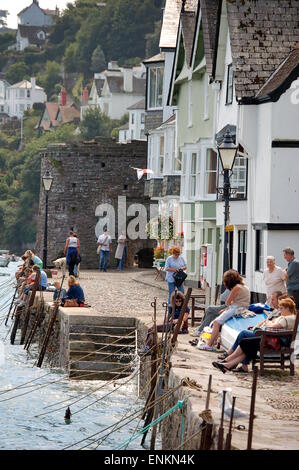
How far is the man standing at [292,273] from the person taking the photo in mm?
26172

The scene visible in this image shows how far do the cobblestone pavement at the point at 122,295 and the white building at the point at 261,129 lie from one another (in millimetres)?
2795

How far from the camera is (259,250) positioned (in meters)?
36.3

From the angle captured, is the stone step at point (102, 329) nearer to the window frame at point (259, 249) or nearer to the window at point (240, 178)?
the window frame at point (259, 249)

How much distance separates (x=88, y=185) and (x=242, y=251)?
3190 cm

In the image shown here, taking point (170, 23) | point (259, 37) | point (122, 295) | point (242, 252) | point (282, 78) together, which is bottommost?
point (122, 295)

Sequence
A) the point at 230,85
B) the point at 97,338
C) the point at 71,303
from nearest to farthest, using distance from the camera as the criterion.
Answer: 1. the point at 97,338
2. the point at 71,303
3. the point at 230,85

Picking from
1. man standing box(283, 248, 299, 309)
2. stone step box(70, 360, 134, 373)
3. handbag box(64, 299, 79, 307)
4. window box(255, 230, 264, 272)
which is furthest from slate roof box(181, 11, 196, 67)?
man standing box(283, 248, 299, 309)

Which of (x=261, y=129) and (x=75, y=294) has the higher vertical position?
(x=261, y=129)

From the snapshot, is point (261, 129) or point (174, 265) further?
point (261, 129)

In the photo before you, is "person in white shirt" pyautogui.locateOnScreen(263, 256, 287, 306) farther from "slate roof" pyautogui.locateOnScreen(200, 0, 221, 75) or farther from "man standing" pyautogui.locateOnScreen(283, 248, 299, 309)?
"slate roof" pyautogui.locateOnScreen(200, 0, 221, 75)

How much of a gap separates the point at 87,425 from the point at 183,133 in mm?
26877

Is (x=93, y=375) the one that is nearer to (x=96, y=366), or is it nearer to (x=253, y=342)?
(x=96, y=366)

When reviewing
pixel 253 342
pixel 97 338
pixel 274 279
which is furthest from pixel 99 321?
pixel 253 342

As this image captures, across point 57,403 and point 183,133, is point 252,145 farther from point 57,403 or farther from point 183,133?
point 183,133
